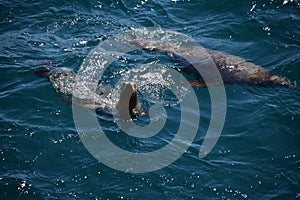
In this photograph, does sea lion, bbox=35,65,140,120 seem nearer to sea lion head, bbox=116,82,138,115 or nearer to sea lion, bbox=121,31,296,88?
sea lion head, bbox=116,82,138,115

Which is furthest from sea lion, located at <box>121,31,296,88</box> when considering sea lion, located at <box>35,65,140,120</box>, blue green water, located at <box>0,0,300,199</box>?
sea lion, located at <box>35,65,140,120</box>

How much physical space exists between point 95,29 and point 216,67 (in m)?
3.08

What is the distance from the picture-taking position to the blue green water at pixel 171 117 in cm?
591

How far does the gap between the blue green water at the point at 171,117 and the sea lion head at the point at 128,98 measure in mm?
583

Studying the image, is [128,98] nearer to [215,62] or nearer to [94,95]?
[94,95]

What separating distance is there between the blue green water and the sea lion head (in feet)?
1.91

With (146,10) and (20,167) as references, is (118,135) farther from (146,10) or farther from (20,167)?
(146,10)

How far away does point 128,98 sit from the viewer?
20.9 feet

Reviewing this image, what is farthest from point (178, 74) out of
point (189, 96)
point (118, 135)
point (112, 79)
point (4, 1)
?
point (4, 1)

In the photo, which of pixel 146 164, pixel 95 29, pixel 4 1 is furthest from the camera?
pixel 4 1

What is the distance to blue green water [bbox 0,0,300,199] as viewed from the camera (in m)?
5.91

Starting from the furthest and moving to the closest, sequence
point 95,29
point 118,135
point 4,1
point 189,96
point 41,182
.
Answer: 1. point 4,1
2. point 95,29
3. point 189,96
4. point 118,135
5. point 41,182

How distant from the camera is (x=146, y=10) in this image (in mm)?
10094

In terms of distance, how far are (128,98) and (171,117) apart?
3.90 feet
